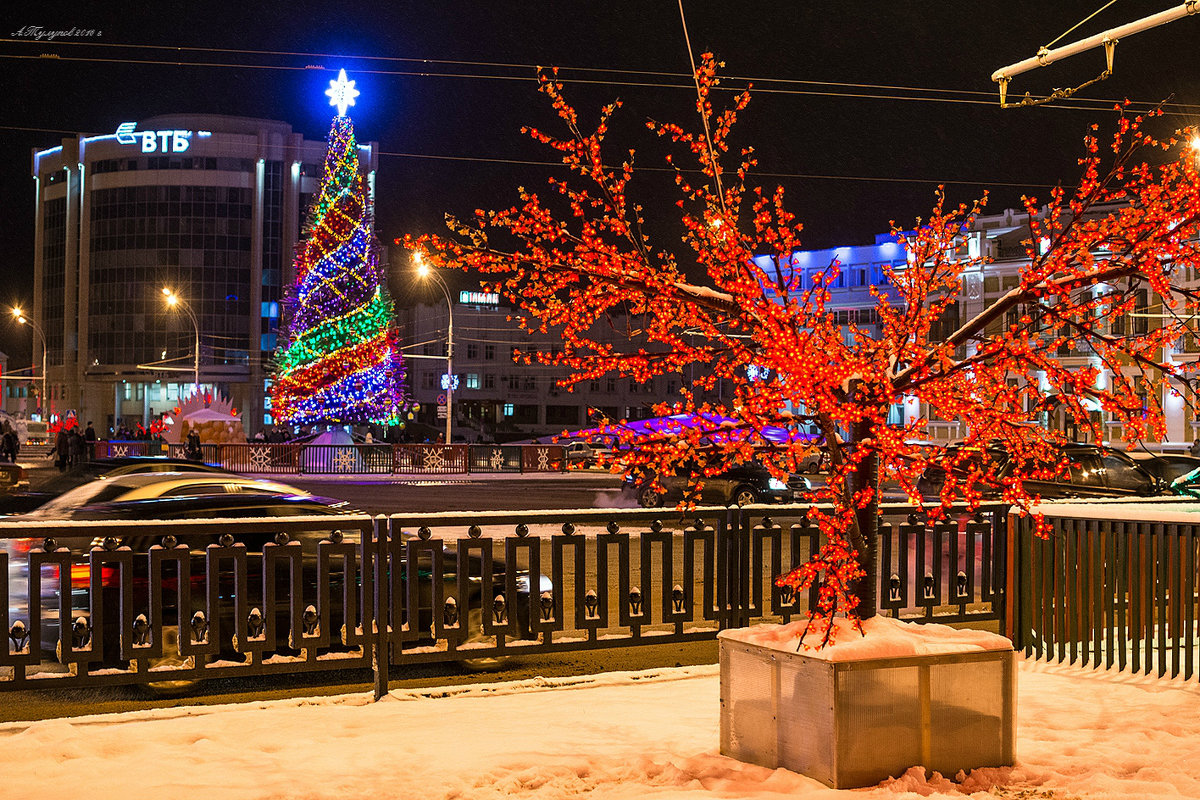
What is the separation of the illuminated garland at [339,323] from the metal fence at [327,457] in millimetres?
6581

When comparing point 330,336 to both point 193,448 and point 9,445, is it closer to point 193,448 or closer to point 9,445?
point 193,448

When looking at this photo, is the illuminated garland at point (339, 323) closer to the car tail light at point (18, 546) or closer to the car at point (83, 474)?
the car at point (83, 474)

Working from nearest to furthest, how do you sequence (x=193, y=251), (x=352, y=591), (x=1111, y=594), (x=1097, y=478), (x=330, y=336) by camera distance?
(x=352, y=591) < (x=1111, y=594) < (x=1097, y=478) < (x=330, y=336) < (x=193, y=251)

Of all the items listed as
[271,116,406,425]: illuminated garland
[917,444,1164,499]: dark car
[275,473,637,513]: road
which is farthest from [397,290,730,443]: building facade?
[917,444,1164,499]: dark car

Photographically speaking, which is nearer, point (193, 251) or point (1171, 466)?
point (1171, 466)

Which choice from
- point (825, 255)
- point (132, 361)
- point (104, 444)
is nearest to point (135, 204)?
point (132, 361)

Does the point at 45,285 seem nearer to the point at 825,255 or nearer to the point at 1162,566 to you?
the point at 825,255

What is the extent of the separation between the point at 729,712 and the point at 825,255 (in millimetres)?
82190

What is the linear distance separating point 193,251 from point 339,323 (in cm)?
5796

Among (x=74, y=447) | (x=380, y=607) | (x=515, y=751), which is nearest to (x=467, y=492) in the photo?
(x=74, y=447)

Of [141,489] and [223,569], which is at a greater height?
[141,489]

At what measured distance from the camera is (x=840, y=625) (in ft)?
18.4

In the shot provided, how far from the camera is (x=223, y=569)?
293 inches

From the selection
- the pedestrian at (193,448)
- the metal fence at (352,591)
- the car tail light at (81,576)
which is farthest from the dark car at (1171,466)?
the pedestrian at (193,448)
